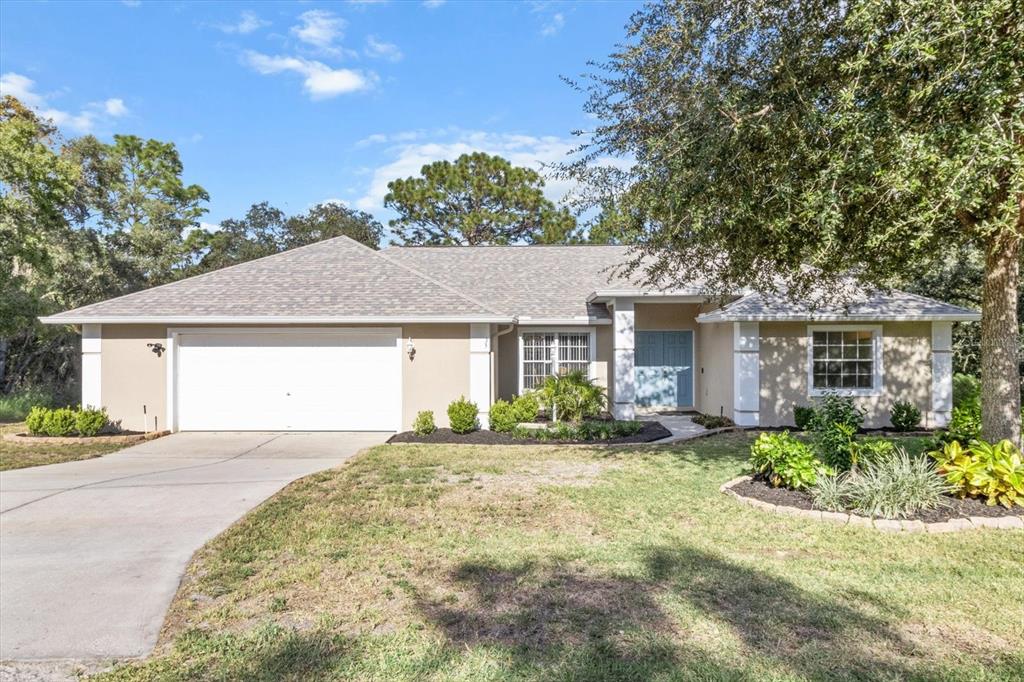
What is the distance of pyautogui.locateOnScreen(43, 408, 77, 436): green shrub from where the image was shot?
1132cm

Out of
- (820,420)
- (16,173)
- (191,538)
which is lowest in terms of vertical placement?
(191,538)

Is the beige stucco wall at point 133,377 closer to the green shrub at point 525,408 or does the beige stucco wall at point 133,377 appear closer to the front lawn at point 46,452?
the front lawn at point 46,452

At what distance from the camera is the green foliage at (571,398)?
12695 millimetres

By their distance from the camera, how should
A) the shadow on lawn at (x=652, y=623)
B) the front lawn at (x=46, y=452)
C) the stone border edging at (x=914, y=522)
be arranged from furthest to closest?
the front lawn at (x=46, y=452) < the stone border edging at (x=914, y=522) < the shadow on lawn at (x=652, y=623)

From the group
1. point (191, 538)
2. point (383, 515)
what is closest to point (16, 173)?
point (191, 538)

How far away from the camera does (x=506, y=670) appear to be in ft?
10.3

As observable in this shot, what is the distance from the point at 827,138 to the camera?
555 cm

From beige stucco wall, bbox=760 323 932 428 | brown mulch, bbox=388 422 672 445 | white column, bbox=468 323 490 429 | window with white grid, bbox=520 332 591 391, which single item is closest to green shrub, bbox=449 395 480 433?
brown mulch, bbox=388 422 672 445

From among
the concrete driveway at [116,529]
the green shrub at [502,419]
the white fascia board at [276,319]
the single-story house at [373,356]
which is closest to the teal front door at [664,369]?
the single-story house at [373,356]

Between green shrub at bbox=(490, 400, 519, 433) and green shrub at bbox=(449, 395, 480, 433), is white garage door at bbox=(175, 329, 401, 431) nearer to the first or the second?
green shrub at bbox=(449, 395, 480, 433)

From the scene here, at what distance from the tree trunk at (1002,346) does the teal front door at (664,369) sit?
8.35m

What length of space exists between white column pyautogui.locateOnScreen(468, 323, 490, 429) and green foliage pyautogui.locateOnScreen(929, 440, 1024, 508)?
7.81 metres

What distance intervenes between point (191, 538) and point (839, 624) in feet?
18.4

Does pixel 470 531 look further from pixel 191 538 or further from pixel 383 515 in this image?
pixel 191 538
